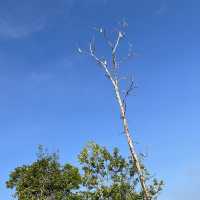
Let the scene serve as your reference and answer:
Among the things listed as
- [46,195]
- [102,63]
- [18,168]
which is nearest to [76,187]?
[46,195]

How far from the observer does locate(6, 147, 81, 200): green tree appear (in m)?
68.9

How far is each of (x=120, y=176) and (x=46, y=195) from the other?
47.6 ft

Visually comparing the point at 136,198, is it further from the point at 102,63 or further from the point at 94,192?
the point at 102,63

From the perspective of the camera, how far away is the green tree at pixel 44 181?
226 feet

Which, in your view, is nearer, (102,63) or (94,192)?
(102,63)

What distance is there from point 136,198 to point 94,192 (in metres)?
5.74

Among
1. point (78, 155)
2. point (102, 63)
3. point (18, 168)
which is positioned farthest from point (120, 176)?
point (102, 63)

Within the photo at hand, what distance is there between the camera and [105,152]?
204ft

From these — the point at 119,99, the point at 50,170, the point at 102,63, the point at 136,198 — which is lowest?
the point at 119,99

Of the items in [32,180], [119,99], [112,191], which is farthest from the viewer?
[32,180]

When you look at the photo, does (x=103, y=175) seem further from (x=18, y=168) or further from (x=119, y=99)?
(x=119, y=99)

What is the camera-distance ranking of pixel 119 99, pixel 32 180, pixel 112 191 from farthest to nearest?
pixel 32 180
pixel 112 191
pixel 119 99

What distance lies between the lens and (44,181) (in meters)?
69.2

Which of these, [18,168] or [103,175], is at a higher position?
[18,168]
